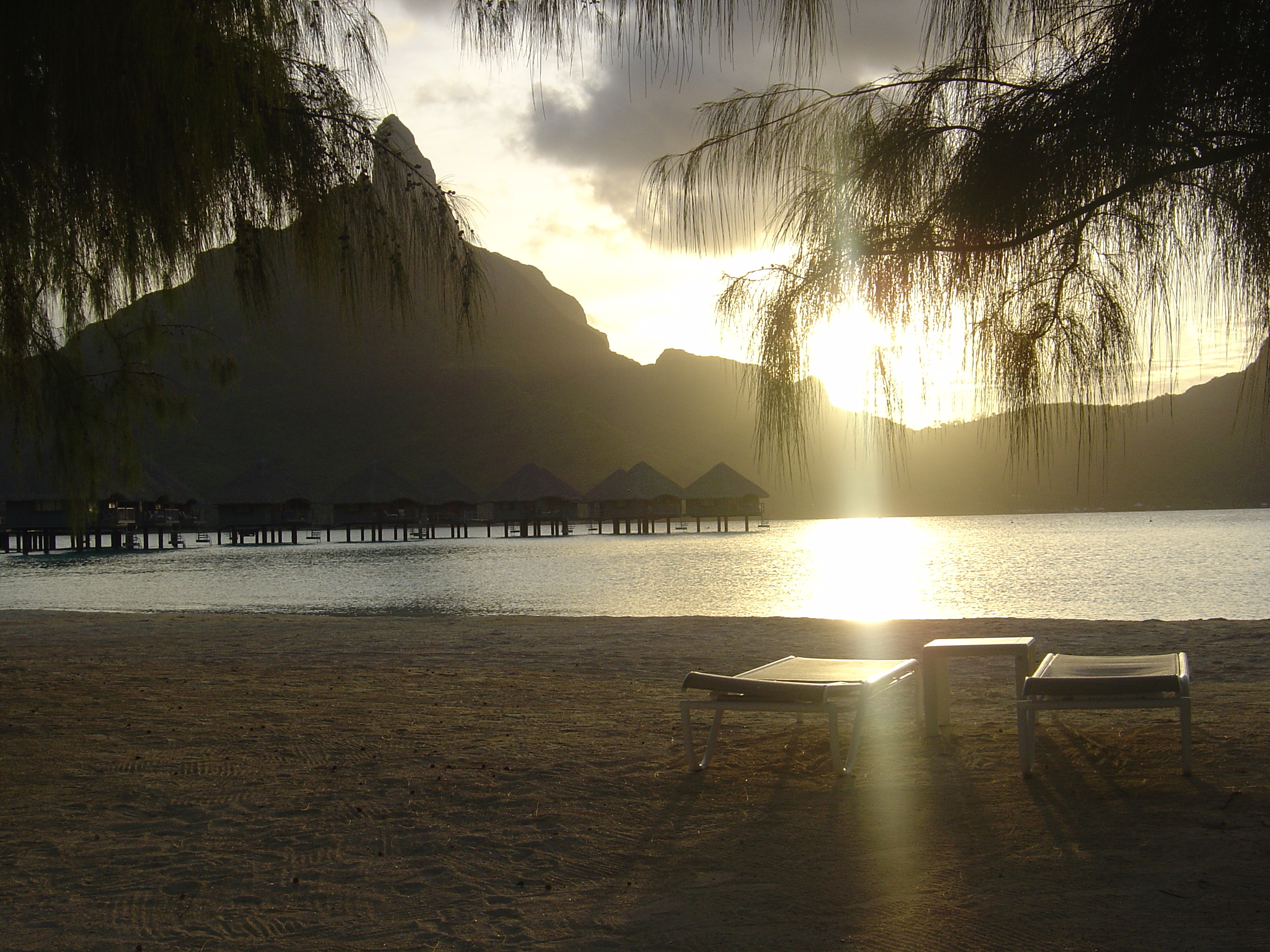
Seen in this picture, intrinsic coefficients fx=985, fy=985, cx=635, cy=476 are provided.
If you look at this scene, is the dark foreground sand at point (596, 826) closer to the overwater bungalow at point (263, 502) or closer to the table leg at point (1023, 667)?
the table leg at point (1023, 667)

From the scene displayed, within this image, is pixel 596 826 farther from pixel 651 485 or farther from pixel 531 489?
pixel 531 489

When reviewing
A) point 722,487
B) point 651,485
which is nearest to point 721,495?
point 722,487

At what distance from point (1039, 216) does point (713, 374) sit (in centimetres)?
109

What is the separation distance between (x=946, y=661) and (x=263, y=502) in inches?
1906

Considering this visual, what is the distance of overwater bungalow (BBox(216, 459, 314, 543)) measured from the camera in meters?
48.3

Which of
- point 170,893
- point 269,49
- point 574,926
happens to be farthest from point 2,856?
point 269,49

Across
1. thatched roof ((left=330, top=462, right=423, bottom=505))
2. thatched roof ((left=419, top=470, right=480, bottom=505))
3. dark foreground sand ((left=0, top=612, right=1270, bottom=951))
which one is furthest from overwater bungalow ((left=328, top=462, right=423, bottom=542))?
dark foreground sand ((left=0, top=612, right=1270, bottom=951))

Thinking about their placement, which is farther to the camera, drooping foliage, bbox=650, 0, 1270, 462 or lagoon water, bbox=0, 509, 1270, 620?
lagoon water, bbox=0, 509, 1270, 620

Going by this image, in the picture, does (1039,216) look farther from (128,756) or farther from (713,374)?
(128,756)

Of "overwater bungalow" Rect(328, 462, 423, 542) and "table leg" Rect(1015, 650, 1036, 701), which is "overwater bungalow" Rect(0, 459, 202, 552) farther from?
"table leg" Rect(1015, 650, 1036, 701)

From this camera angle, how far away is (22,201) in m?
3.00

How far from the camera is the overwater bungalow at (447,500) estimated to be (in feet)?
172

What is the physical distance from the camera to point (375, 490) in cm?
5109

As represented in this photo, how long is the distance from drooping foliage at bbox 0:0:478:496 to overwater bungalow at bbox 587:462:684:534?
45509mm
